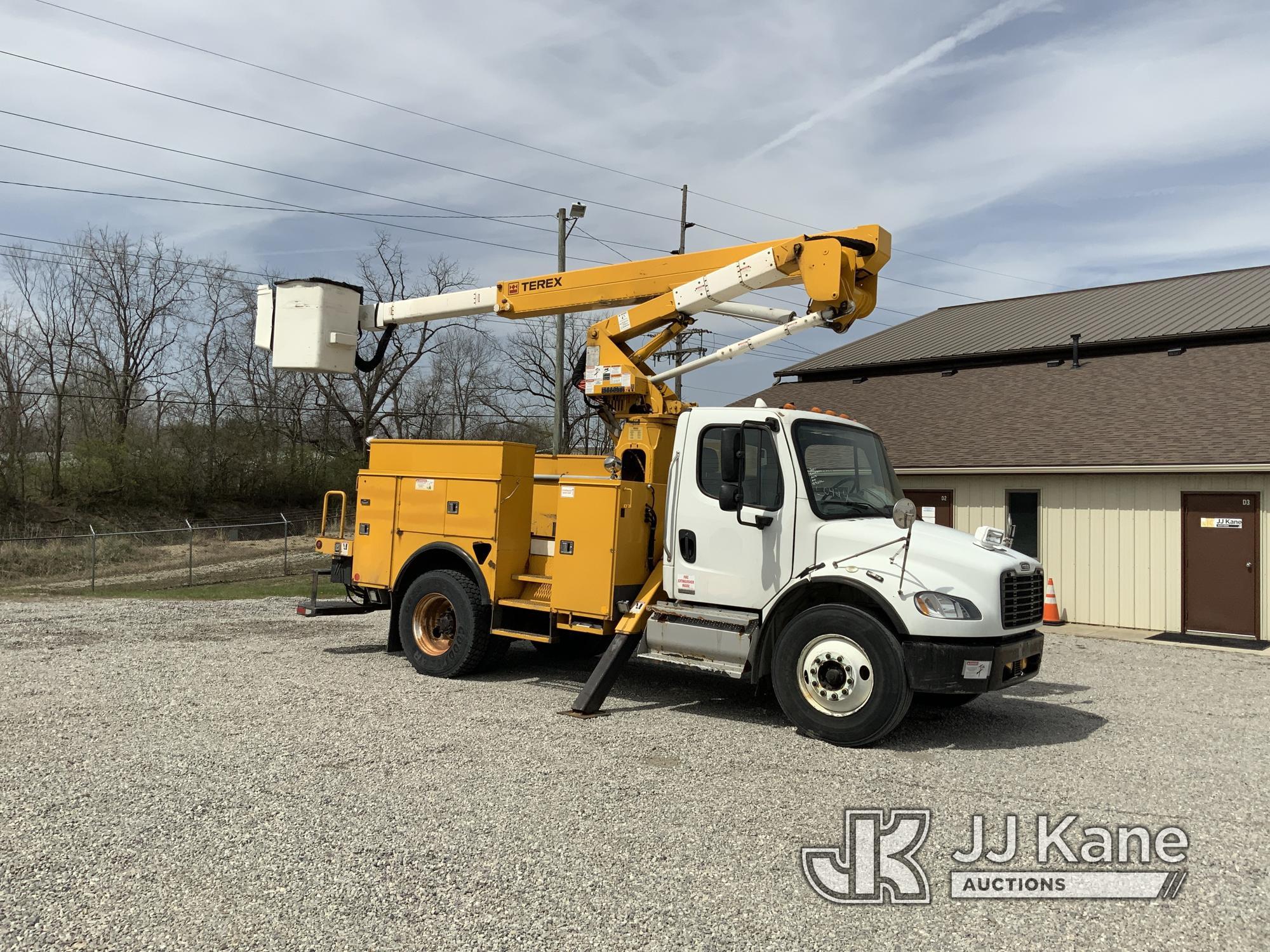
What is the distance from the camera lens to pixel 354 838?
4871mm

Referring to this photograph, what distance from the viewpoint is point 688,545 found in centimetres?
806

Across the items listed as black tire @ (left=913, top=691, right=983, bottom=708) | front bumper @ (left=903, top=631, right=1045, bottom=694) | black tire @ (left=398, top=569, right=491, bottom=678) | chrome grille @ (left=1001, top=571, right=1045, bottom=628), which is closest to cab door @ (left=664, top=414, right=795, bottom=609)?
front bumper @ (left=903, top=631, right=1045, bottom=694)

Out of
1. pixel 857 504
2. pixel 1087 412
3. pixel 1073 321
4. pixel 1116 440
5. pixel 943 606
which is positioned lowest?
pixel 943 606

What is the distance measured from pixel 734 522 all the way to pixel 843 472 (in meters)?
1.05

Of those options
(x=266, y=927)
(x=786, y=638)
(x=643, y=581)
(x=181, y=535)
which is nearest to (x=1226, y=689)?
(x=786, y=638)

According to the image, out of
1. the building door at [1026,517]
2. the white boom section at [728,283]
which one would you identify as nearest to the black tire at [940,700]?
the white boom section at [728,283]

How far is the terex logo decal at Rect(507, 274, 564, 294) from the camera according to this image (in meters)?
9.91

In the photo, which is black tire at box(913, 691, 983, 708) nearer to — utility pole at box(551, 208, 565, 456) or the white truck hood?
the white truck hood

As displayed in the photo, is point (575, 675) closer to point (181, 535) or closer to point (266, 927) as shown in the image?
point (266, 927)

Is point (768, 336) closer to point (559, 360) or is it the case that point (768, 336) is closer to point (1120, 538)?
point (1120, 538)

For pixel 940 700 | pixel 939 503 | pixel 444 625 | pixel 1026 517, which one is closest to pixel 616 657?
pixel 444 625

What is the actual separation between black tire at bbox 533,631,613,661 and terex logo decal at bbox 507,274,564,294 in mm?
3908

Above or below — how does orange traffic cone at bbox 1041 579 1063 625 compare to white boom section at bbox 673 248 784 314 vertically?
below

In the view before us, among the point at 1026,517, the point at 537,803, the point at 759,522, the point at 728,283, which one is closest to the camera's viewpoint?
the point at 537,803
